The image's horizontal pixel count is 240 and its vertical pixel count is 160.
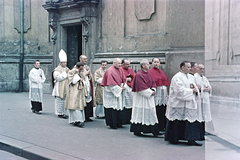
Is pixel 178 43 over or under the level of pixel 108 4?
under

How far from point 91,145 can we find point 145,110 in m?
1.54

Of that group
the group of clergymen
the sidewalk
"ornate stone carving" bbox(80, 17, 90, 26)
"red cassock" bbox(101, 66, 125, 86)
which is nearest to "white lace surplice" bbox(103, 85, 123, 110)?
the group of clergymen

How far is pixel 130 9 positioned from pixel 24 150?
787 centimetres

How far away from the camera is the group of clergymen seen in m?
6.28

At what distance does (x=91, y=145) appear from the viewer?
19.9ft

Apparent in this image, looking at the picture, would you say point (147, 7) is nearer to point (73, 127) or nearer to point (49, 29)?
point (73, 127)

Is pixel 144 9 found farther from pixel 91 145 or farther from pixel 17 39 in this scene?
pixel 17 39

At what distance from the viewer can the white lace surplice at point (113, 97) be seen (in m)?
8.02

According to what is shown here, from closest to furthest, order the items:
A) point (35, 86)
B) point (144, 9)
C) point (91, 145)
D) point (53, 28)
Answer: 1. point (91, 145)
2. point (35, 86)
3. point (144, 9)
4. point (53, 28)

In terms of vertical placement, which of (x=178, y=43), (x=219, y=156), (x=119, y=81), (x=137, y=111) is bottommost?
(x=219, y=156)

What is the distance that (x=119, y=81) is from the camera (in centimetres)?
812

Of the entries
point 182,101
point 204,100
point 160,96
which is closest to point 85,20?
point 160,96

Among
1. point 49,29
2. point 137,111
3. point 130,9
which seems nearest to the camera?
point 137,111

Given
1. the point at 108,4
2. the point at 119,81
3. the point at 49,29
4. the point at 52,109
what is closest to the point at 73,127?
the point at 119,81
